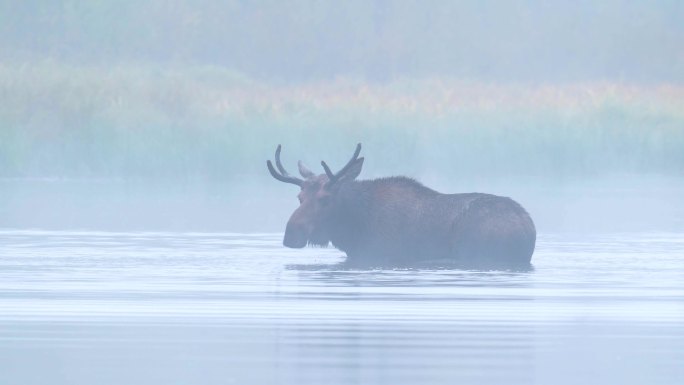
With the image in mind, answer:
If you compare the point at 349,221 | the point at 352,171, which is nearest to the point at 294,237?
the point at 349,221

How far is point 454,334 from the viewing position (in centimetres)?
1309

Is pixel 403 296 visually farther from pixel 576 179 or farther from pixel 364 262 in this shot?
pixel 576 179

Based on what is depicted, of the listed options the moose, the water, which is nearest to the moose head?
the moose

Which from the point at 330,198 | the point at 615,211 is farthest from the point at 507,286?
the point at 615,211

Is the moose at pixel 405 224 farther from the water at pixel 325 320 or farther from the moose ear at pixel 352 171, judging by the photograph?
the water at pixel 325 320

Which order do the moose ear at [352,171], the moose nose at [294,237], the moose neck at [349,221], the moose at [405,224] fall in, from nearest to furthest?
the moose at [405,224] → the moose nose at [294,237] → the moose neck at [349,221] → the moose ear at [352,171]

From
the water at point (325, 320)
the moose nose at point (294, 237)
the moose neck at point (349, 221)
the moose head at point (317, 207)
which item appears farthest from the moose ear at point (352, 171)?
the moose nose at point (294, 237)

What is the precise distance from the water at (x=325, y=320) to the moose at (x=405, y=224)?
14.8 inches

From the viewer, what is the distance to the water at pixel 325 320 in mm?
11391

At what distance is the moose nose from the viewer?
1983 centimetres

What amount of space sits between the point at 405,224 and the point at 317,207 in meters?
1.03

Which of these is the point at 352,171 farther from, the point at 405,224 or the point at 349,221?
the point at 405,224

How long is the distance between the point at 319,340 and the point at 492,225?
6.91m

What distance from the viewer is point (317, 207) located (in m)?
20.4
